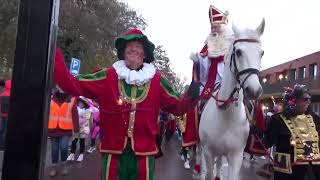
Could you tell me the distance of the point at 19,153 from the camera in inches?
53.9

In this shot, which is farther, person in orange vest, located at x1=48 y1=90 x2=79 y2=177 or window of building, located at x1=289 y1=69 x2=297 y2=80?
window of building, located at x1=289 y1=69 x2=297 y2=80

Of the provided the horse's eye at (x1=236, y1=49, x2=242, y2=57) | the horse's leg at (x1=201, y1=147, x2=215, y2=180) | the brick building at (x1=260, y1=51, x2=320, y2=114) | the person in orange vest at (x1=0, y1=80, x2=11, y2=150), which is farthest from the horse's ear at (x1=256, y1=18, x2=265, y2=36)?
the brick building at (x1=260, y1=51, x2=320, y2=114)

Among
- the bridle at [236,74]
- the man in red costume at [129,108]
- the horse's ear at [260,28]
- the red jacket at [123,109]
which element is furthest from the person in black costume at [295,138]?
the red jacket at [123,109]

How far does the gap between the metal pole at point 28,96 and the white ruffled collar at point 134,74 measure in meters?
2.21

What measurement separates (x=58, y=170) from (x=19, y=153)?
329 inches

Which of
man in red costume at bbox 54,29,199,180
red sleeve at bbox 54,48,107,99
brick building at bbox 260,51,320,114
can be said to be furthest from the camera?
brick building at bbox 260,51,320,114

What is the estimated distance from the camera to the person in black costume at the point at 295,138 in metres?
5.13

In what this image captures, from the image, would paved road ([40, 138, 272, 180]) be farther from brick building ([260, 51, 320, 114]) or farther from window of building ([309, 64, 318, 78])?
window of building ([309, 64, 318, 78])

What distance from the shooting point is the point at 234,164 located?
211 inches

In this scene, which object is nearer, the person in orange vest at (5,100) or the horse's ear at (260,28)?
the person in orange vest at (5,100)

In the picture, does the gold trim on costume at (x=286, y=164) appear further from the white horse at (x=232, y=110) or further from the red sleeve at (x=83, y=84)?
the red sleeve at (x=83, y=84)

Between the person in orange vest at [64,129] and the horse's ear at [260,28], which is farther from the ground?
the horse's ear at [260,28]

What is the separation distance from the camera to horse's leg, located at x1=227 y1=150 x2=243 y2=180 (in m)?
5.29

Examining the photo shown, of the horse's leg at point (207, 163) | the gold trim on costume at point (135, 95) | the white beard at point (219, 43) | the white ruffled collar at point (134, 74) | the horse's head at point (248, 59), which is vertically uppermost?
the white beard at point (219, 43)
